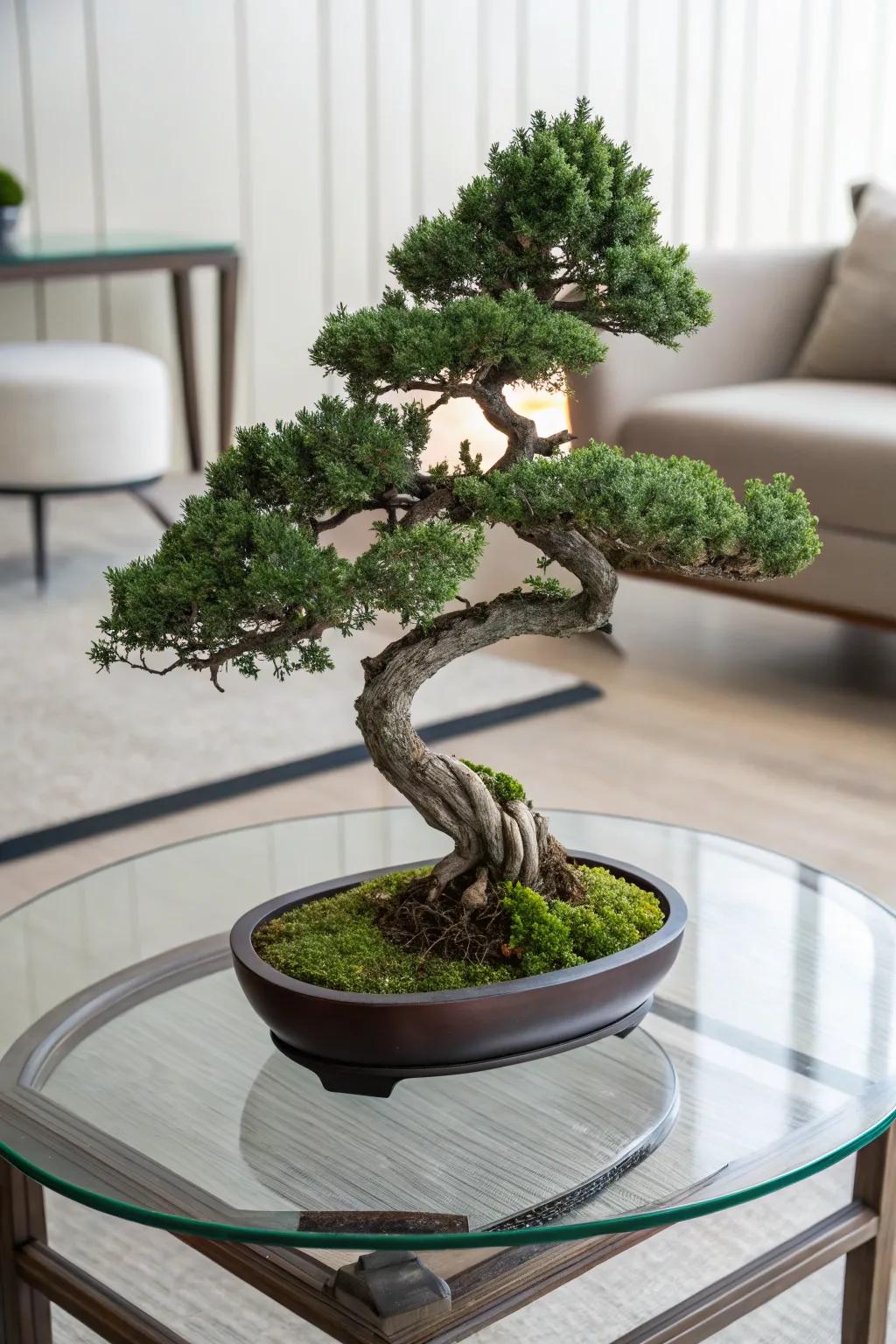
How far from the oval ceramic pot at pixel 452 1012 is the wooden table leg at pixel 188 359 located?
3.67 m

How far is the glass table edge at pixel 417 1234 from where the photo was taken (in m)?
0.84

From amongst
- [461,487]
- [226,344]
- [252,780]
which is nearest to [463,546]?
[461,487]

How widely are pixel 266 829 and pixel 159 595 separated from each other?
469 millimetres

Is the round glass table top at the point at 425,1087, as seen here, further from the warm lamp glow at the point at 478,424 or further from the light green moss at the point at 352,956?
the warm lamp glow at the point at 478,424

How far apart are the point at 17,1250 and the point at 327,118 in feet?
14.1

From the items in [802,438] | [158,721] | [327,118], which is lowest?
[158,721]

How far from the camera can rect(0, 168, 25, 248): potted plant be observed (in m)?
3.96

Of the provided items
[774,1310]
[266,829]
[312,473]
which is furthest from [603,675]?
[312,473]

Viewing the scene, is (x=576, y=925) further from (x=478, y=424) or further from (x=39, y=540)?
(x=39, y=540)

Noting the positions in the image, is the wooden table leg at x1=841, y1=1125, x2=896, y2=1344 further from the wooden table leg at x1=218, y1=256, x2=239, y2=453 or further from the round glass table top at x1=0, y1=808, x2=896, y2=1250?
the wooden table leg at x1=218, y1=256, x2=239, y2=453

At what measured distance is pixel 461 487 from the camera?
1.02 meters

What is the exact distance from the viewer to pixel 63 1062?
1.06 meters

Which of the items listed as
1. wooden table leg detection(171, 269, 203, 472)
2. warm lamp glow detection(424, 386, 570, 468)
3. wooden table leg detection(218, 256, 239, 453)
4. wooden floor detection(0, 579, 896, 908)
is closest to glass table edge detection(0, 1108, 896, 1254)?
wooden floor detection(0, 579, 896, 908)

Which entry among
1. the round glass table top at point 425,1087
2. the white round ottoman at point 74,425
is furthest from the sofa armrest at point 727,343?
the round glass table top at point 425,1087
